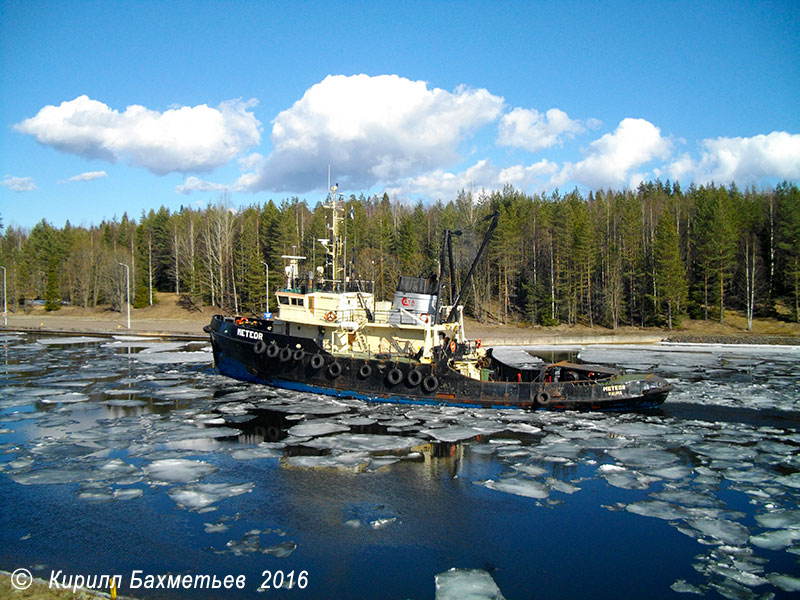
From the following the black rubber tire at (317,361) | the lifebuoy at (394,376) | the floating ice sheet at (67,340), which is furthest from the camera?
the floating ice sheet at (67,340)

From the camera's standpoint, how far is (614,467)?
13.1 meters

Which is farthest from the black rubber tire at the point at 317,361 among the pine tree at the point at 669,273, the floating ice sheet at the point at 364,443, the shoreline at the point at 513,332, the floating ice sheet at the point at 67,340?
the pine tree at the point at 669,273

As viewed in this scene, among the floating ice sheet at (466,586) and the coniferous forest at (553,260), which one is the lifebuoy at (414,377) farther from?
the coniferous forest at (553,260)

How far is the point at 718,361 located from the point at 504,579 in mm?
27068

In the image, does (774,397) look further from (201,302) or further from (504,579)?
(201,302)

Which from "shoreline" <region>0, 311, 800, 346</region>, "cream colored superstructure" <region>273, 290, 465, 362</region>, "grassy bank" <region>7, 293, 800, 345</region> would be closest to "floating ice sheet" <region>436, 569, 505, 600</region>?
"cream colored superstructure" <region>273, 290, 465, 362</region>

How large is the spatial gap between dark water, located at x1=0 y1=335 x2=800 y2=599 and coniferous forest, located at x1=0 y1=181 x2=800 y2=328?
1007 inches

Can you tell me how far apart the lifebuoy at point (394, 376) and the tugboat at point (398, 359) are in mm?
34

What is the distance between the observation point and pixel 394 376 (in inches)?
749

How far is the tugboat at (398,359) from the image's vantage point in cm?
1850

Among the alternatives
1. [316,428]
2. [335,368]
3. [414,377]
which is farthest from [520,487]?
[335,368]

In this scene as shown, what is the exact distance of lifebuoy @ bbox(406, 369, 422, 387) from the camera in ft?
61.8

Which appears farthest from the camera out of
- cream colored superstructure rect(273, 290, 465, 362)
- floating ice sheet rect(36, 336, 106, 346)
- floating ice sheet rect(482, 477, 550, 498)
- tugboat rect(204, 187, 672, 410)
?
floating ice sheet rect(36, 336, 106, 346)

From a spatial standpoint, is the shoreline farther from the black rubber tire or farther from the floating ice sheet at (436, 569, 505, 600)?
the floating ice sheet at (436, 569, 505, 600)
